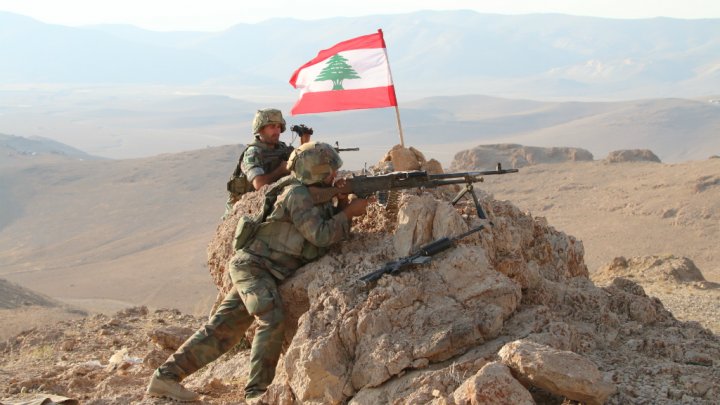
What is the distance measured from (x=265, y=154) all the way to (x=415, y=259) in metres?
2.08

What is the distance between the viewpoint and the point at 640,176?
1003 inches

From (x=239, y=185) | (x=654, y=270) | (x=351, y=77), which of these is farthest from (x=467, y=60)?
(x=239, y=185)

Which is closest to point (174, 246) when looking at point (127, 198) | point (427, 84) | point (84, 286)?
point (84, 286)

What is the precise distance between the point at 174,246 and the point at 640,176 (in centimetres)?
1384

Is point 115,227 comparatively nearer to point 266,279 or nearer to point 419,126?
point 266,279

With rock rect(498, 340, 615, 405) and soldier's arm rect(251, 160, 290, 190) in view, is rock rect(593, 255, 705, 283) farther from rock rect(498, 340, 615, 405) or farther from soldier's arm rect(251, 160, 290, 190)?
rock rect(498, 340, 615, 405)

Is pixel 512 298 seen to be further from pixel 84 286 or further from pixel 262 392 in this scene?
pixel 84 286

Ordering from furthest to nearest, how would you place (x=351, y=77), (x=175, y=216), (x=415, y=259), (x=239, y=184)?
(x=175, y=216) → (x=351, y=77) → (x=239, y=184) → (x=415, y=259)

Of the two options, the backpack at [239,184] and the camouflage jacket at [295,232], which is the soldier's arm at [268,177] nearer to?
the backpack at [239,184]

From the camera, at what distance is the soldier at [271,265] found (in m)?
5.31

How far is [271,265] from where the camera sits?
550cm

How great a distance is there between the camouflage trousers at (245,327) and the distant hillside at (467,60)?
4699 inches

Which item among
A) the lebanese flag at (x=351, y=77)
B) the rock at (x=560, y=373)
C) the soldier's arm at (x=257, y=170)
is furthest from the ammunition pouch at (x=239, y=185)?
the rock at (x=560, y=373)

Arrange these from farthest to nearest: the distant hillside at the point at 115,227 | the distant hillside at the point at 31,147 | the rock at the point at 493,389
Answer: the distant hillside at the point at 31,147 < the distant hillside at the point at 115,227 < the rock at the point at 493,389
